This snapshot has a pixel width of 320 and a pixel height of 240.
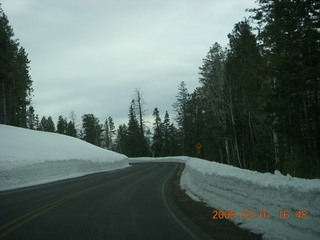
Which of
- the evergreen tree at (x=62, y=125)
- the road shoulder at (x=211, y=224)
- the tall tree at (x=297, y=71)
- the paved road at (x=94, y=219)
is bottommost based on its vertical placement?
the road shoulder at (x=211, y=224)

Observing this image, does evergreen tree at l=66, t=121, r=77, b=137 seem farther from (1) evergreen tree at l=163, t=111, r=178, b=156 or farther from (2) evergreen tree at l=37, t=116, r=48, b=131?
(1) evergreen tree at l=163, t=111, r=178, b=156

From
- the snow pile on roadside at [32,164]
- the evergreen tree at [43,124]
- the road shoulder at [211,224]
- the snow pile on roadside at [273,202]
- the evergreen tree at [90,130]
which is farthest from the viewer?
the evergreen tree at [43,124]

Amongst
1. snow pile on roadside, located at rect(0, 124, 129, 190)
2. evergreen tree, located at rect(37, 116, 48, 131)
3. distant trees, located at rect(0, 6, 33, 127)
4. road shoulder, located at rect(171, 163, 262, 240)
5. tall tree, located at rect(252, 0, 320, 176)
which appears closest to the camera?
road shoulder, located at rect(171, 163, 262, 240)

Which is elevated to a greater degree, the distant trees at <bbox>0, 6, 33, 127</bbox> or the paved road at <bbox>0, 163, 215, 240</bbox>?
the distant trees at <bbox>0, 6, 33, 127</bbox>

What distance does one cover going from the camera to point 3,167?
1762 centimetres

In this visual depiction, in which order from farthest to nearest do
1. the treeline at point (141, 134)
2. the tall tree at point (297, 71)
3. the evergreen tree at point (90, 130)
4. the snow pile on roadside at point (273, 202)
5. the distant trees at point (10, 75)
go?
1. the evergreen tree at point (90, 130)
2. the treeline at point (141, 134)
3. the distant trees at point (10, 75)
4. the tall tree at point (297, 71)
5. the snow pile on roadside at point (273, 202)

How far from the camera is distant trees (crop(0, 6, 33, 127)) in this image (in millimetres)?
38438

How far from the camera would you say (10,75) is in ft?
129

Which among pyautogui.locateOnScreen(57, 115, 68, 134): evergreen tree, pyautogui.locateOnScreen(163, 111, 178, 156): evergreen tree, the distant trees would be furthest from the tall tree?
pyautogui.locateOnScreen(57, 115, 68, 134): evergreen tree

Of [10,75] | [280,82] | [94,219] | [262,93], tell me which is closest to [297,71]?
[280,82]

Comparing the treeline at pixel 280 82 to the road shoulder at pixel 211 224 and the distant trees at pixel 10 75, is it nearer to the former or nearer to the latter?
the road shoulder at pixel 211 224

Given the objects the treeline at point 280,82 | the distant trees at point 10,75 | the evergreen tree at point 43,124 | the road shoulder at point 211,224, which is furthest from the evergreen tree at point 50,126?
the road shoulder at point 211,224

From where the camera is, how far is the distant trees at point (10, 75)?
38438 mm

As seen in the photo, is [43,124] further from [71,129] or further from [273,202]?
[273,202]
